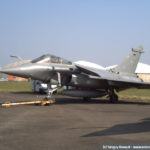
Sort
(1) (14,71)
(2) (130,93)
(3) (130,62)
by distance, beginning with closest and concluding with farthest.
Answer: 1. (1) (14,71)
2. (3) (130,62)
3. (2) (130,93)

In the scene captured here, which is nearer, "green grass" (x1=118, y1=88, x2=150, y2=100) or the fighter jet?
the fighter jet

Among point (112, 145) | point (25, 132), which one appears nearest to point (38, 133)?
point (25, 132)

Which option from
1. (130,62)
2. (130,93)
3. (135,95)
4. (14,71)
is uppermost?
(130,62)

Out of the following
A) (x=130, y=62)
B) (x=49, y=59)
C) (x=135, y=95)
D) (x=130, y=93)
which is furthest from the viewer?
(x=130, y=93)

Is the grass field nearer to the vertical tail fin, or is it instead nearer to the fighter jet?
the vertical tail fin

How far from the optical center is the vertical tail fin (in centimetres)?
1678

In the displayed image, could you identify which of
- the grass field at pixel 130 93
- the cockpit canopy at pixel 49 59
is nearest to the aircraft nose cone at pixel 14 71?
the cockpit canopy at pixel 49 59

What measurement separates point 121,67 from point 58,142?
41.8ft

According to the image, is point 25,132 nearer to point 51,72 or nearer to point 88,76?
point 51,72

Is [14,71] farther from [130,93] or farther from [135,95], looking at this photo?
[130,93]

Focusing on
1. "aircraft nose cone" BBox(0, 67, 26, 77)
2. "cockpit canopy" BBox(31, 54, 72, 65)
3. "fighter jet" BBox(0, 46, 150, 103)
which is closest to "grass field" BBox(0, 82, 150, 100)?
→ "fighter jet" BBox(0, 46, 150, 103)

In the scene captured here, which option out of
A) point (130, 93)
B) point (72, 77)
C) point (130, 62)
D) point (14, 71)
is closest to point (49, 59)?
point (72, 77)

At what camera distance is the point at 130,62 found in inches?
670

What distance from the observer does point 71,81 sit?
13305 mm
